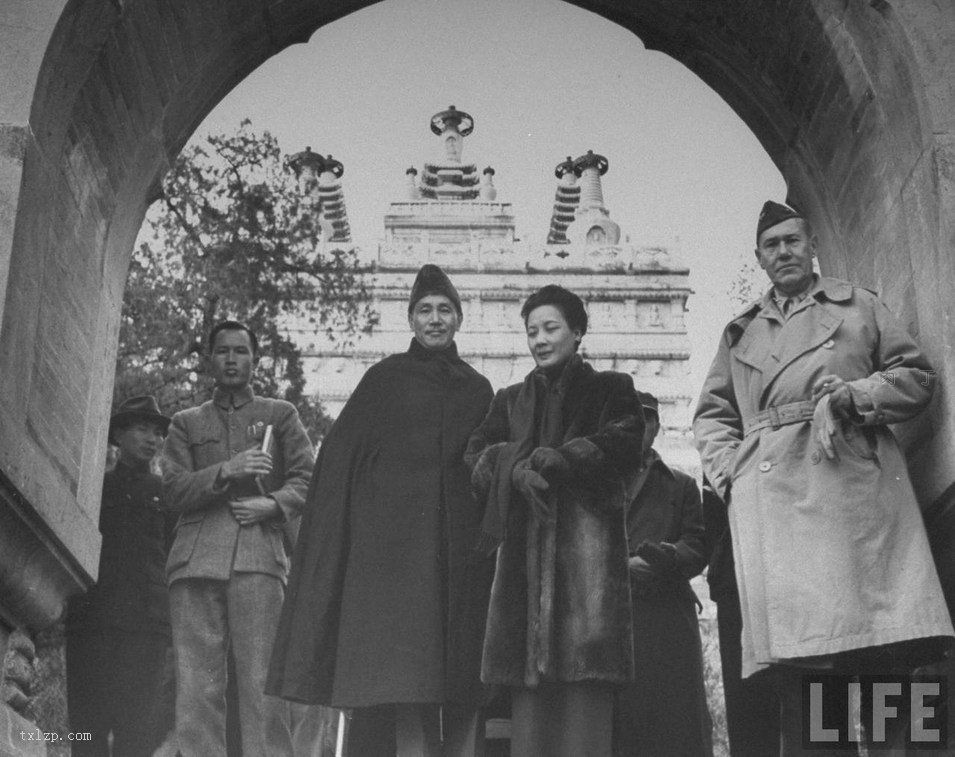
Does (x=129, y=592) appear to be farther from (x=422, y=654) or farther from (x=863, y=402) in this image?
(x=863, y=402)

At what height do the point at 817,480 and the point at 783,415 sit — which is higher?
the point at 783,415

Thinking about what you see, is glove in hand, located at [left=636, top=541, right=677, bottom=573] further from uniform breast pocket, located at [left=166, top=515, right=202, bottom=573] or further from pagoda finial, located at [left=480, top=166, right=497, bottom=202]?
pagoda finial, located at [left=480, top=166, right=497, bottom=202]

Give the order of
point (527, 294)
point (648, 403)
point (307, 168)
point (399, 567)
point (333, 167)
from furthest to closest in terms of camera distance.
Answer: point (527, 294), point (307, 168), point (333, 167), point (648, 403), point (399, 567)

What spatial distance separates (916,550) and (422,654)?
1.82 metres

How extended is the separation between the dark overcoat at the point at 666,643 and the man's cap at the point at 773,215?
51.0 inches

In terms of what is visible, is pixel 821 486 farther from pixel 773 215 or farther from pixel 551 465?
pixel 773 215

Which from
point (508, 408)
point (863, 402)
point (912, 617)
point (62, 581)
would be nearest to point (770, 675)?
point (912, 617)

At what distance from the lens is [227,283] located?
1167 centimetres

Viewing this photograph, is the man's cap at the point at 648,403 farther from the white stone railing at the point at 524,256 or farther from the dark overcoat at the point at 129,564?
the white stone railing at the point at 524,256

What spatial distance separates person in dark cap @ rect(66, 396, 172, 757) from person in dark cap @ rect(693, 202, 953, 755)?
8.70 ft

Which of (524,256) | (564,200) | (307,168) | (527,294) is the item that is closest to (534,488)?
(307,168)

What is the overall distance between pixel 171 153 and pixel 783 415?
350 centimetres

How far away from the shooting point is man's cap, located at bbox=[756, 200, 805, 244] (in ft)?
18.8

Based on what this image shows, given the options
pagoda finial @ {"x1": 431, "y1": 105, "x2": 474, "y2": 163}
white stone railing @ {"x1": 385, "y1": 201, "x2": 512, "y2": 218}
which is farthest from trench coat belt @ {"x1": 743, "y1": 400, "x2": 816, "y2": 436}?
white stone railing @ {"x1": 385, "y1": 201, "x2": 512, "y2": 218}
